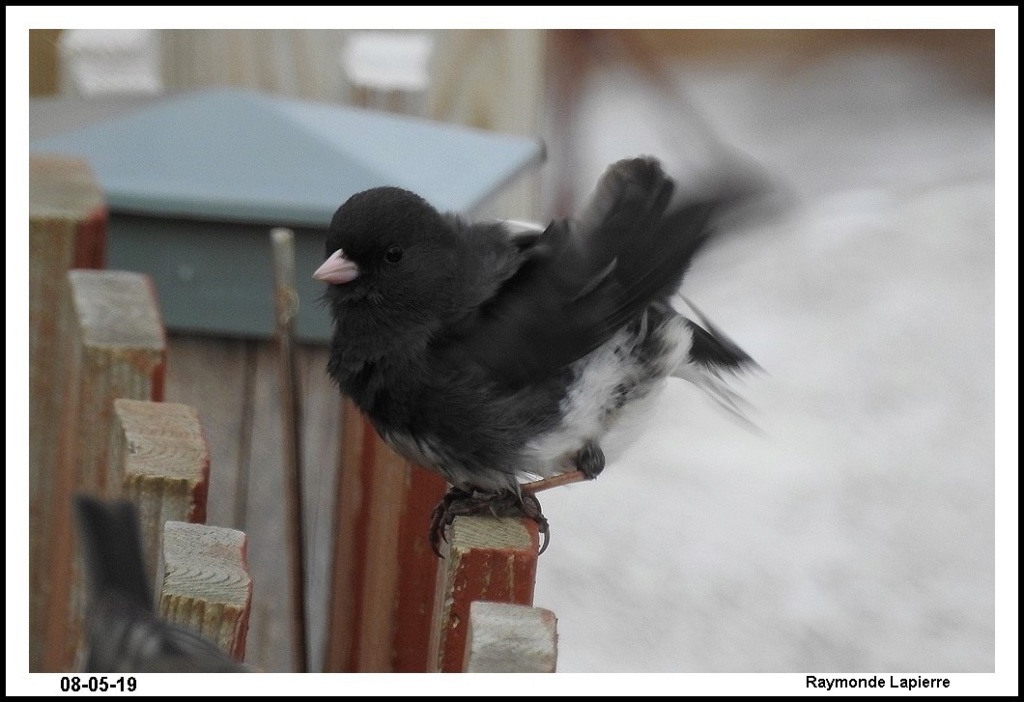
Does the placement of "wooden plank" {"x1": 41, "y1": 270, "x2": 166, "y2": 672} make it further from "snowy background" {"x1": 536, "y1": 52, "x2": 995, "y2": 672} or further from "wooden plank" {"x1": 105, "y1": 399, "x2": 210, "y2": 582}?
"snowy background" {"x1": 536, "y1": 52, "x2": 995, "y2": 672}

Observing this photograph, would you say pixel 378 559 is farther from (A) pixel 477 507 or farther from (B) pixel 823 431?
(B) pixel 823 431

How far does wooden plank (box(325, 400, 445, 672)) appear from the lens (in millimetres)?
2314

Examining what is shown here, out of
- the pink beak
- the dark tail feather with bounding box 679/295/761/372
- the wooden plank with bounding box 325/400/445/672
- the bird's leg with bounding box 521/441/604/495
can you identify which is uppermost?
the pink beak

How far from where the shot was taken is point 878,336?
19.7ft

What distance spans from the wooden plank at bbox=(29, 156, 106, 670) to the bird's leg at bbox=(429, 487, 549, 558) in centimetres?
77

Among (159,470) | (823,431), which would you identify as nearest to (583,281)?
(159,470)

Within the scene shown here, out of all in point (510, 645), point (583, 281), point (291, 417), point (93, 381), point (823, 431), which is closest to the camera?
point (510, 645)

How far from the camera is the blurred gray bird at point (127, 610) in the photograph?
4.98 ft

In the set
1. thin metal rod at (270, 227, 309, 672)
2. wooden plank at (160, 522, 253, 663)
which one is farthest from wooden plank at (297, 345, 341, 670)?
wooden plank at (160, 522, 253, 663)

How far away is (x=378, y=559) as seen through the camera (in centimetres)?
244

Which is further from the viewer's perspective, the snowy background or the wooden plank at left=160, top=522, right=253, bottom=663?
the snowy background

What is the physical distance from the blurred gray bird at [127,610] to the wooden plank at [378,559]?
2.37 ft

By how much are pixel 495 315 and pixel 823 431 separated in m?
3.36

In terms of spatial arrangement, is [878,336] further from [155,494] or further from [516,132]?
[155,494]
